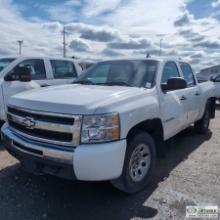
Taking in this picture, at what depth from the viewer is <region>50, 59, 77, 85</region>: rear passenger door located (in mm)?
7690

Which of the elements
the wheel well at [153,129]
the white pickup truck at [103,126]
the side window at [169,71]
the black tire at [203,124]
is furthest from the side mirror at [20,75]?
the black tire at [203,124]

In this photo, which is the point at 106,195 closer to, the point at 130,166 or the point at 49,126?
the point at 130,166

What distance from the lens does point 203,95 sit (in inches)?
250

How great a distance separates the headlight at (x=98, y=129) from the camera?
3090 millimetres

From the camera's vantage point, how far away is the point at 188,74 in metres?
5.96

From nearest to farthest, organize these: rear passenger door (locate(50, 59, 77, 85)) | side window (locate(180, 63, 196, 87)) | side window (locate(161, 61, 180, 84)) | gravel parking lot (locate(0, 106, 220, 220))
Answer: gravel parking lot (locate(0, 106, 220, 220)) < side window (locate(161, 61, 180, 84)) < side window (locate(180, 63, 196, 87)) < rear passenger door (locate(50, 59, 77, 85))

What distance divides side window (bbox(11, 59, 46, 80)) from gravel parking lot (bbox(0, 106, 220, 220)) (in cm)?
286

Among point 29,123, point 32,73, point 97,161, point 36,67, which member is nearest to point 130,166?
point 97,161

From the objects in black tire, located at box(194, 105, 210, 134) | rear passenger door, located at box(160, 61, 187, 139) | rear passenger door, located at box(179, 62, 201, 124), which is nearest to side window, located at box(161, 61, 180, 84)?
rear passenger door, located at box(160, 61, 187, 139)

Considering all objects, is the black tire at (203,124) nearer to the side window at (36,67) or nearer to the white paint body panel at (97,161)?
the side window at (36,67)

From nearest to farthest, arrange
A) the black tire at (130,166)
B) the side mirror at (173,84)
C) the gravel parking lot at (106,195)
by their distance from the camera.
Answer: the gravel parking lot at (106,195) → the black tire at (130,166) → the side mirror at (173,84)

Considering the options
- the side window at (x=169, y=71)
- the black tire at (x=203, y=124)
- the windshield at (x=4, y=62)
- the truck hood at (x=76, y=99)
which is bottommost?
the black tire at (x=203, y=124)

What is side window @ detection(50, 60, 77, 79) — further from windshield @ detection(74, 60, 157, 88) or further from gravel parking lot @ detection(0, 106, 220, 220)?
gravel parking lot @ detection(0, 106, 220, 220)

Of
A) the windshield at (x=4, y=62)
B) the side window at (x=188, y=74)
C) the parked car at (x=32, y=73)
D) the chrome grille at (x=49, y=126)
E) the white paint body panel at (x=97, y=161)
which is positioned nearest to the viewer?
the white paint body panel at (x=97, y=161)
